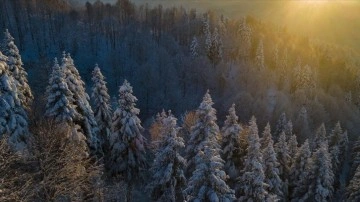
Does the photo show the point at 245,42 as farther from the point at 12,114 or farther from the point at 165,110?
the point at 12,114

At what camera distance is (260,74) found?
93688 mm

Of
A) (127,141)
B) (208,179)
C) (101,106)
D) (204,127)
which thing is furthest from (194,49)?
(208,179)

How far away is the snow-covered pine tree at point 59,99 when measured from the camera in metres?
25.0

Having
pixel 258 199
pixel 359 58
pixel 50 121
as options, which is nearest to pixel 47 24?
pixel 50 121

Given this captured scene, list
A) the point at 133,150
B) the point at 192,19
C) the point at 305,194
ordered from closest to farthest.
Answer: the point at 133,150, the point at 305,194, the point at 192,19

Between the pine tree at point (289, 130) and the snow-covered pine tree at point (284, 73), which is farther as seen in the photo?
the snow-covered pine tree at point (284, 73)

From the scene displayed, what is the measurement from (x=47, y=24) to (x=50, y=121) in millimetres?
77153

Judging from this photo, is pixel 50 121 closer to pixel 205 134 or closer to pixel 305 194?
pixel 205 134

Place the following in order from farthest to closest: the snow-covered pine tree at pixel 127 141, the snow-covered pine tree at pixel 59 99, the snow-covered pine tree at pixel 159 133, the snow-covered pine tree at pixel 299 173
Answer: the snow-covered pine tree at pixel 299 173 → the snow-covered pine tree at pixel 127 141 → the snow-covered pine tree at pixel 159 133 → the snow-covered pine tree at pixel 59 99

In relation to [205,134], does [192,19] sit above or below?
above

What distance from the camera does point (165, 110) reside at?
254 feet

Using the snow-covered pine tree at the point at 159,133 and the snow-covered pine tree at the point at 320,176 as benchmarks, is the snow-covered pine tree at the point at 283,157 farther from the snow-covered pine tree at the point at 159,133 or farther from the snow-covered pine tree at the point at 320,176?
the snow-covered pine tree at the point at 159,133

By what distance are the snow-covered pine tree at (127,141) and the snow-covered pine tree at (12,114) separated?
722cm

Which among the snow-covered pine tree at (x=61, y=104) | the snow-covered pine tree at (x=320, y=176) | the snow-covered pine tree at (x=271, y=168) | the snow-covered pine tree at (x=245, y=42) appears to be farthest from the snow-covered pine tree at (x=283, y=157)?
the snow-covered pine tree at (x=245, y=42)
